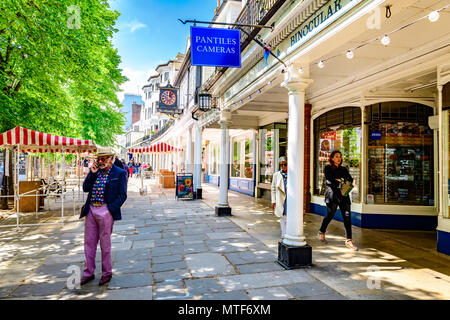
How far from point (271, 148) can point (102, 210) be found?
9351 millimetres

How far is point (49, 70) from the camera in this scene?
23.9 feet

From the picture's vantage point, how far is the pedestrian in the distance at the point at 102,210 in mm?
3900

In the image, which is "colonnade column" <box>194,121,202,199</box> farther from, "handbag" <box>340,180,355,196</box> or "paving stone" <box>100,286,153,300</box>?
"paving stone" <box>100,286,153,300</box>

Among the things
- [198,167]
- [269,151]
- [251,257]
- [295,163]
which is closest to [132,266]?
[251,257]

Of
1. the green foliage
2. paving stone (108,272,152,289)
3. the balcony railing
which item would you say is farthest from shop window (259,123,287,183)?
paving stone (108,272,152,289)

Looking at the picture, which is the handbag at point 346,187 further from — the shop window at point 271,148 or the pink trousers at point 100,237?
the shop window at point 271,148

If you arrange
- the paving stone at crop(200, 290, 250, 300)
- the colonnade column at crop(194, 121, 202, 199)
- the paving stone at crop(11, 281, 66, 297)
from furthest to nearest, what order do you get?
1. the colonnade column at crop(194, 121, 202, 199)
2. the paving stone at crop(11, 281, 66, 297)
3. the paving stone at crop(200, 290, 250, 300)

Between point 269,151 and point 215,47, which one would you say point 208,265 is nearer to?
point 215,47

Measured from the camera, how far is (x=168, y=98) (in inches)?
775

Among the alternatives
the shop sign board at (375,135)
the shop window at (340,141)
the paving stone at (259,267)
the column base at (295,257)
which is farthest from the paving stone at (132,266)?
the shop sign board at (375,135)

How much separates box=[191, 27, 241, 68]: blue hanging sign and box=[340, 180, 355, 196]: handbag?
3.07m

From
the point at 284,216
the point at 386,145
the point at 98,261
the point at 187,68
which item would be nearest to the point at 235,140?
the point at 187,68

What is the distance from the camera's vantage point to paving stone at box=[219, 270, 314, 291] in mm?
3754

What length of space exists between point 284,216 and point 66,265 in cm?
385
